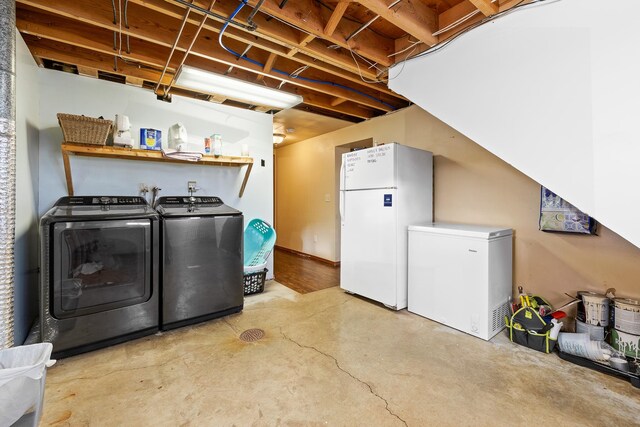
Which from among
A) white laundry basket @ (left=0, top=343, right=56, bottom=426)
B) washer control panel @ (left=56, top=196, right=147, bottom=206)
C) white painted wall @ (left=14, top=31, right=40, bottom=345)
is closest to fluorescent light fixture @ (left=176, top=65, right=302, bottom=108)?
white painted wall @ (left=14, top=31, right=40, bottom=345)

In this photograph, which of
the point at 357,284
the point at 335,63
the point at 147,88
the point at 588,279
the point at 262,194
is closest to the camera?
the point at 588,279

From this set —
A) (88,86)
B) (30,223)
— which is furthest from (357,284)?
(88,86)

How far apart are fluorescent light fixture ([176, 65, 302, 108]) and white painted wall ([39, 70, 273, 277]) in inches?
29.1

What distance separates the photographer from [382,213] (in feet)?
10.1

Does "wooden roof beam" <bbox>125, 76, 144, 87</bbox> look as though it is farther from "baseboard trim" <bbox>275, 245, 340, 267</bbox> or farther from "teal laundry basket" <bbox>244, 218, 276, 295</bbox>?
"baseboard trim" <bbox>275, 245, 340, 267</bbox>

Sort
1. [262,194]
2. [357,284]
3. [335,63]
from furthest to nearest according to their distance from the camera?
[262,194]
[357,284]
[335,63]

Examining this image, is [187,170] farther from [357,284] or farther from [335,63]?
[357,284]

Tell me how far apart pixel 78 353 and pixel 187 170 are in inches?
80.5

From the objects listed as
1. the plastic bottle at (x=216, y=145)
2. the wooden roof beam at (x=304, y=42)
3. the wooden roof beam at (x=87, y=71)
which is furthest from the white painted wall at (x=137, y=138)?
the wooden roof beam at (x=304, y=42)

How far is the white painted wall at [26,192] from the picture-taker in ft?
6.89

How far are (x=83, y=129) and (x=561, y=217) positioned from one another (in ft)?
13.9

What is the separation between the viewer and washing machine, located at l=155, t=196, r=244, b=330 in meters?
2.47

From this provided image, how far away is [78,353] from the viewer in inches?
83.6

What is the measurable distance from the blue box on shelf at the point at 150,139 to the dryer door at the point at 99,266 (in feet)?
3.23
